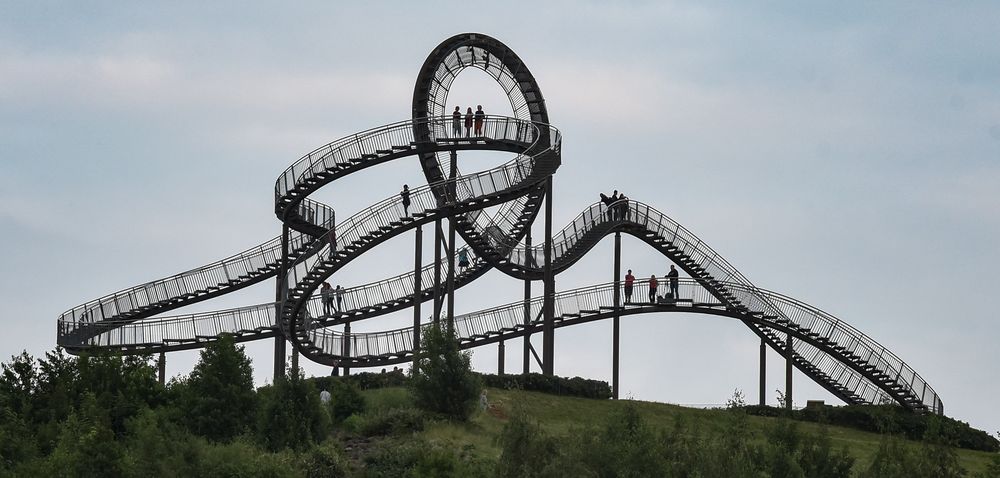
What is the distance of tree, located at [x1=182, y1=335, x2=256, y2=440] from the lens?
56.5m

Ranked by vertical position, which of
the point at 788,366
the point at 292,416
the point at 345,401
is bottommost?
the point at 292,416

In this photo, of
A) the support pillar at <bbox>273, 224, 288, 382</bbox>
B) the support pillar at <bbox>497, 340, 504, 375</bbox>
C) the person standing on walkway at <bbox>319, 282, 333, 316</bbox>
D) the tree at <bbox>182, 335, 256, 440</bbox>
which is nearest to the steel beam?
the support pillar at <bbox>497, 340, 504, 375</bbox>

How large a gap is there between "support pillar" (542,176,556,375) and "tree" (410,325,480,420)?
9488mm

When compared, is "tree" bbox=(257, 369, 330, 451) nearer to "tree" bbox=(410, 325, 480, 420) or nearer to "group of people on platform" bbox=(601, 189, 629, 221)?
"tree" bbox=(410, 325, 480, 420)

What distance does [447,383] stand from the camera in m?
57.8

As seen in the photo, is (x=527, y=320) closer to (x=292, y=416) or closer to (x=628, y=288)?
(x=628, y=288)

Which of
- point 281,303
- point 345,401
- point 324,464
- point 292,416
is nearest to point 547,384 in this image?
point 345,401

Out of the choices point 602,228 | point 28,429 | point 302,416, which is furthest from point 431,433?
point 602,228

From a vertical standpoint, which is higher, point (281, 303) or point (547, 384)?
point (281, 303)

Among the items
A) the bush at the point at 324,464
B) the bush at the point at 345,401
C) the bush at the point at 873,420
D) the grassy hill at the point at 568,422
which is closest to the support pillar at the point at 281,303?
the bush at the point at 345,401

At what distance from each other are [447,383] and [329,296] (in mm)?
12772

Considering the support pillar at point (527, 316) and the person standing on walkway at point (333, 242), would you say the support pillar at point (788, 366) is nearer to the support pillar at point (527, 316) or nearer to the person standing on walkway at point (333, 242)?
the support pillar at point (527, 316)

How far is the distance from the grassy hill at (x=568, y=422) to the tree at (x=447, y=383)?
0.61 metres

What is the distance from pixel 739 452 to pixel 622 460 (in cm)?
323
